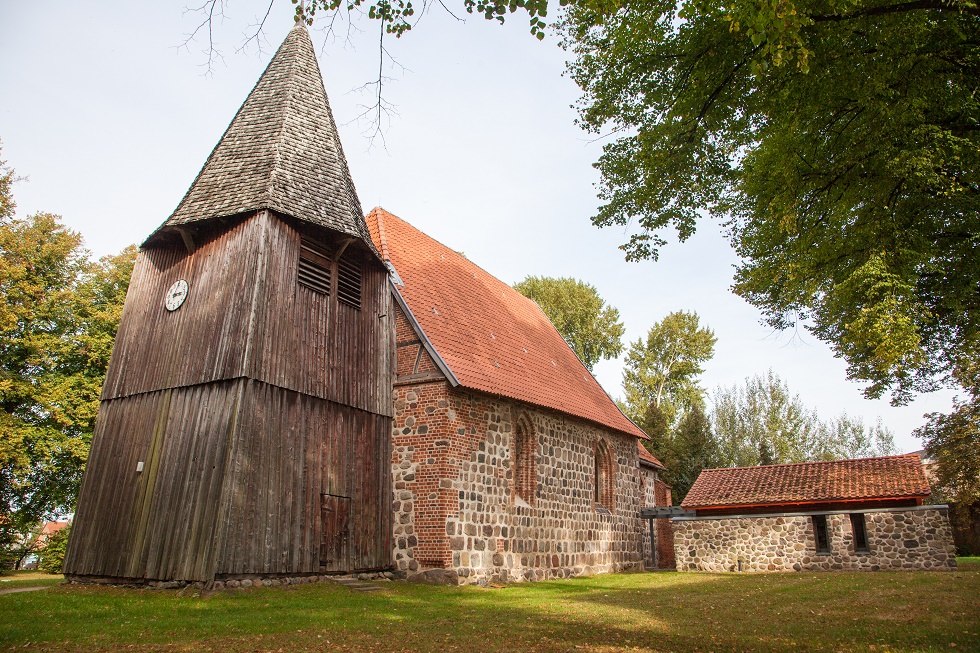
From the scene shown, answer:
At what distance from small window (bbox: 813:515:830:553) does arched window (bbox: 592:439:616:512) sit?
5183 millimetres

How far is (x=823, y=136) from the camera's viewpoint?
28.6 ft

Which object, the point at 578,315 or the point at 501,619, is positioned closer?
the point at 501,619

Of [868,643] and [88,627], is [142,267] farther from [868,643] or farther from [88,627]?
[868,643]

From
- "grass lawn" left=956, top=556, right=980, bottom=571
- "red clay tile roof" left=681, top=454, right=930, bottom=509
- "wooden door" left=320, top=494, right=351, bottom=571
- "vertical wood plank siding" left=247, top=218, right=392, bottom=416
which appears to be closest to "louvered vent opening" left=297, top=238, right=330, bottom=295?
"vertical wood plank siding" left=247, top=218, right=392, bottom=416

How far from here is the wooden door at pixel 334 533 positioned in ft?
38.1

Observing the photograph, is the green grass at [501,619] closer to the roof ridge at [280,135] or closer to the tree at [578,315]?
the roof ridge at [280,135]

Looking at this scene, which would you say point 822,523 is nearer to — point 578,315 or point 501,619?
point 501,619

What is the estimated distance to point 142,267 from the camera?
13.5m

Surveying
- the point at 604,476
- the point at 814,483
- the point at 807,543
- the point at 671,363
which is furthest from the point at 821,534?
the point at 671,363

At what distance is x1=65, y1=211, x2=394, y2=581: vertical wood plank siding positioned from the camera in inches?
412

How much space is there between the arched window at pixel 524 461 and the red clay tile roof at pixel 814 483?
6.20 meters

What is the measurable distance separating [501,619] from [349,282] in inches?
294

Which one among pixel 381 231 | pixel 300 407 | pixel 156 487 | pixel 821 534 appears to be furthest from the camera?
pixel 821 534

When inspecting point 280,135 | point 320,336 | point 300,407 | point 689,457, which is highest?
point 280,135
